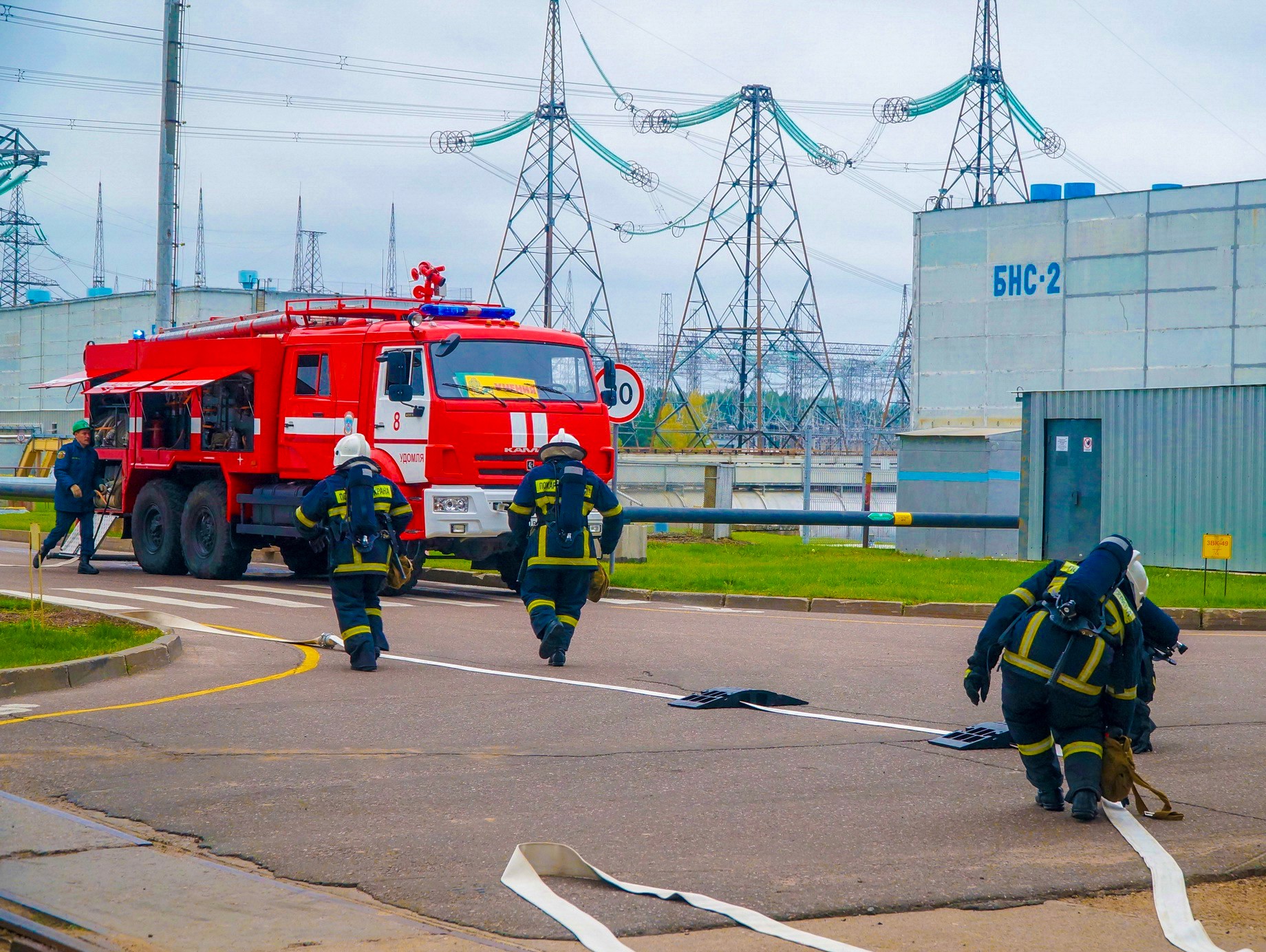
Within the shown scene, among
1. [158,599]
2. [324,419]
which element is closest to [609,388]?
[324,419]

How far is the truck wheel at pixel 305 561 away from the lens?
19641mm

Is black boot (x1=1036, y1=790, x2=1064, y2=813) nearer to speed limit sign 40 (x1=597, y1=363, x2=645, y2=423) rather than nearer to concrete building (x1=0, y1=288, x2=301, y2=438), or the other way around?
speed limit sign 40 (x1=597, y1=363, x2=645, y2=423)

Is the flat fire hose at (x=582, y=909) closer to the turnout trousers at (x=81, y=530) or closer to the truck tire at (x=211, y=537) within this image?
the truck tire at (x=211, y=537)

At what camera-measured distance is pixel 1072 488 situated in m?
21.5

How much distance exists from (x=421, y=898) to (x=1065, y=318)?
36.1 m

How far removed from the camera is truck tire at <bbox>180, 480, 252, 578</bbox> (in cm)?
1833

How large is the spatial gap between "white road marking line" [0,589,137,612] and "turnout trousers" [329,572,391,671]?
3.47 meters

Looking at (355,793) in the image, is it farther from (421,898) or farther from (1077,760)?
(1077,760)

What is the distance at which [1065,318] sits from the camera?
38.5 meters

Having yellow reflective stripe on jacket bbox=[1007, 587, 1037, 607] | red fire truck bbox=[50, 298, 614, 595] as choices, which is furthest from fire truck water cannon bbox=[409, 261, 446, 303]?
yellow reflective stripe on jacket bbox=[1007, 587, 1037, 607]

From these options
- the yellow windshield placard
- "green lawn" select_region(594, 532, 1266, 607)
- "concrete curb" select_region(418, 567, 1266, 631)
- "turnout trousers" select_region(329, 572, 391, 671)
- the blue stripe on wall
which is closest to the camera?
"turnout trousers" select_region(329, 572, 391, 671)

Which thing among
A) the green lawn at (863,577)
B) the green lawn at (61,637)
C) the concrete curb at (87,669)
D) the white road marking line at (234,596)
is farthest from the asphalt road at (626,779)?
the green lawn at (863,577)

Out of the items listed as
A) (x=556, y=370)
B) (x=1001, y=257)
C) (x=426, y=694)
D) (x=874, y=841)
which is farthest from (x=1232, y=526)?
(x=1001, y=257)

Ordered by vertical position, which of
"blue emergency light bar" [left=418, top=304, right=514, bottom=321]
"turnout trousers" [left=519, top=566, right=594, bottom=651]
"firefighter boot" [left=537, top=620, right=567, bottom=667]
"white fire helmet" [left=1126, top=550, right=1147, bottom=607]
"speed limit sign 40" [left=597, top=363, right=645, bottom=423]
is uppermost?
"blue emergency light bar" [left=418, top=304, right=514, bottom=321]
